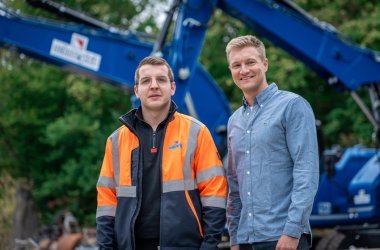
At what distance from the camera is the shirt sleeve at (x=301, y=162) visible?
4.27 meters

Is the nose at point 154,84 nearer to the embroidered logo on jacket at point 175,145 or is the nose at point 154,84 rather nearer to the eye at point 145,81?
the eye at point 145,81

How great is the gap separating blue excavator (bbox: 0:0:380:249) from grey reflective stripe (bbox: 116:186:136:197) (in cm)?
572

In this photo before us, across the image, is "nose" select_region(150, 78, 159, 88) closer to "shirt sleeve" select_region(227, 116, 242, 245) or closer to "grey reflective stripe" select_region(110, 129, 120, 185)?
"grey reflective stripe" select_region(110, 129, 120, 185)

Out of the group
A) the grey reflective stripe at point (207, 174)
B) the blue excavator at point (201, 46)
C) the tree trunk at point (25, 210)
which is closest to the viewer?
the grey reflective stripe at point (207, 174)

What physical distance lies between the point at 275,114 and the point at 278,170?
32 centimetres

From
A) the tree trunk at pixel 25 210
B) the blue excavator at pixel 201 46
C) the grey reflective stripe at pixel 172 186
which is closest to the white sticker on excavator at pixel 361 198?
the blue excavator at pixel 201 46

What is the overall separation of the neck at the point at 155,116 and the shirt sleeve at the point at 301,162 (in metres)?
0.74

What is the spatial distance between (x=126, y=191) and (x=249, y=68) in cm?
101

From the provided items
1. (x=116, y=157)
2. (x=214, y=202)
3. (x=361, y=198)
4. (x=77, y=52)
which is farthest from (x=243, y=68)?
(x=361, y=198)

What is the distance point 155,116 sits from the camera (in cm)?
471

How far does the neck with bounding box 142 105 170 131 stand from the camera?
471 centimetres

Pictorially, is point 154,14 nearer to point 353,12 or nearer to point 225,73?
point 225,73

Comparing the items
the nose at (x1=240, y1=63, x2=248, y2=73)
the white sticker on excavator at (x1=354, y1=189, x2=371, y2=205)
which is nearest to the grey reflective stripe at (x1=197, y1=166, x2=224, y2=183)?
the nose at (x1=240, y1=63, x2=248, y2=73)

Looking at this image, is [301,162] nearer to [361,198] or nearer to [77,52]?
[77,52]
